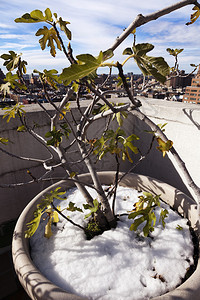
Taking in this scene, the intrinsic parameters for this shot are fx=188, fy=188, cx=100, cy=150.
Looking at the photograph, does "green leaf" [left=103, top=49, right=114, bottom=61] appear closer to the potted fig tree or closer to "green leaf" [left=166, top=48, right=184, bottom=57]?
the potted fig tree

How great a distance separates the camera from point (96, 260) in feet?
3.40

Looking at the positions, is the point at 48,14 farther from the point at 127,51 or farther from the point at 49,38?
the point at 127,51

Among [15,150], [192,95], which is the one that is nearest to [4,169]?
[15,150]

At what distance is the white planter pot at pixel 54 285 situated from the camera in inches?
30.6

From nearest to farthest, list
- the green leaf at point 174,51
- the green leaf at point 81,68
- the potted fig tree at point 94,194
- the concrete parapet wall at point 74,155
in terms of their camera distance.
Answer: the green leaf at point 81,68 → the potted fig tree at point 94,194 → the green leaf at point 174,51 → the concrete parapet wall at point 74,155

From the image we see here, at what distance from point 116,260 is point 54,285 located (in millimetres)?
356

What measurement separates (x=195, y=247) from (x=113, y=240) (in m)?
0.48

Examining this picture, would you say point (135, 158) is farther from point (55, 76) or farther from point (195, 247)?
point (55, 76)

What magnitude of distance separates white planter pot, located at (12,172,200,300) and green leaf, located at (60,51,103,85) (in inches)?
33.0

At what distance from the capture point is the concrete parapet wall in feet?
5.03

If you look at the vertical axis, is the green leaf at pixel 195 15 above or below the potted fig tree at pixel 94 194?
above

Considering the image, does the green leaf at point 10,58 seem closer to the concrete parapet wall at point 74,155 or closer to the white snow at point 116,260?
the concrete parapet wall at point 74,155

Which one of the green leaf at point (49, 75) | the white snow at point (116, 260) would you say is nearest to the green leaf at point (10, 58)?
the green leaf at point (49, 75)

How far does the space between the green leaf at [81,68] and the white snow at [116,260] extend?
37.3 inches
